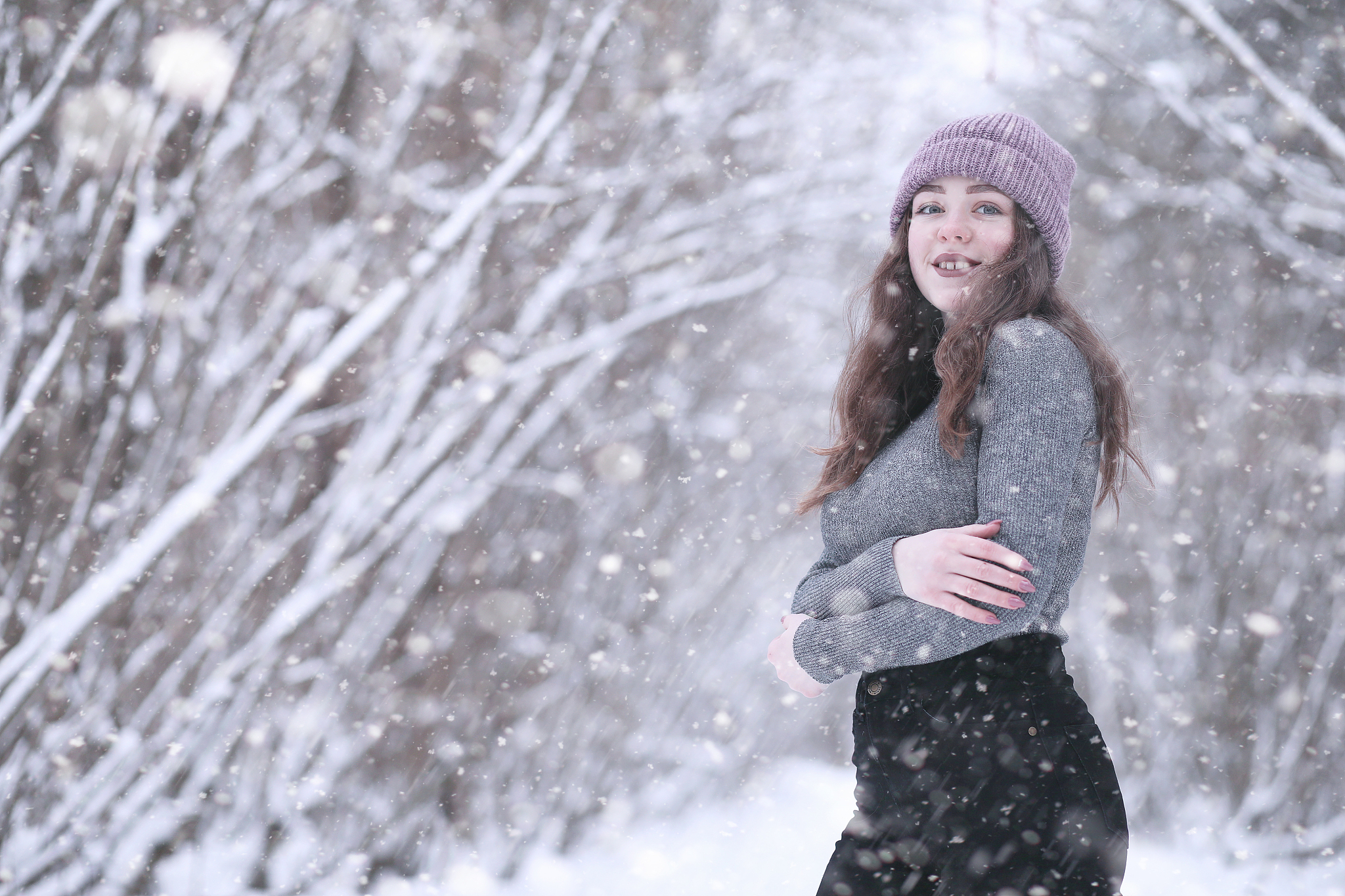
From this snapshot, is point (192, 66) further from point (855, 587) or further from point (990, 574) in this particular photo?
point (990, 574)

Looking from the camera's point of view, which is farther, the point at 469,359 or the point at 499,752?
the point at 499,752

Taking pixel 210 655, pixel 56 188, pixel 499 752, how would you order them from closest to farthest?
pixel 56 188 < pixel 210 655 < pixel 499 752

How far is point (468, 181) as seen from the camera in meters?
2.99

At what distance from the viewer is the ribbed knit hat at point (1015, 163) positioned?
1.29 m

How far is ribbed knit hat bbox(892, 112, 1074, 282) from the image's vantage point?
1.29 metres

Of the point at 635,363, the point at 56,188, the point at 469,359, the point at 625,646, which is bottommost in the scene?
the point at 625,646

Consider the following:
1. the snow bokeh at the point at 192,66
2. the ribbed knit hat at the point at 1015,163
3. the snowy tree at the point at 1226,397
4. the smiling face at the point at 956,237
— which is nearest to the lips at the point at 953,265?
the smiling face at the point at 956,237

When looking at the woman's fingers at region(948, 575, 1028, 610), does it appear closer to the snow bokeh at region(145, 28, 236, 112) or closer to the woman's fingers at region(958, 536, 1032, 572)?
the woman's fingers at region(958, 536, 1032, 572)

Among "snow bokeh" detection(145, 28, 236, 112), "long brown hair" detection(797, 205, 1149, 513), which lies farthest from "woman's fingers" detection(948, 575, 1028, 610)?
"snow bokeh" detection(145, 28, 236, 112)

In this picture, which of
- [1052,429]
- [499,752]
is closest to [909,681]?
[1052,429]

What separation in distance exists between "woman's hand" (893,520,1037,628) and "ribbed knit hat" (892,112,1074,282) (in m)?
0.62

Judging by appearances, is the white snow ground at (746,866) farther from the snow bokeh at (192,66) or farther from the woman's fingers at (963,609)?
the snow bokeh at (192,66)

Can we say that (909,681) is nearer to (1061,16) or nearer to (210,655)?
(210,655)

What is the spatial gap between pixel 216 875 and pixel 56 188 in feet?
7.76
